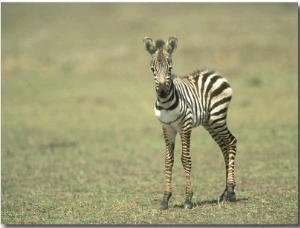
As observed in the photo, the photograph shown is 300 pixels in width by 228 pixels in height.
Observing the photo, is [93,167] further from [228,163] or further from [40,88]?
[40,88]

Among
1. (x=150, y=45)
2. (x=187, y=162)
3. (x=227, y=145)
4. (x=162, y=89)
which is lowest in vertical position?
(x=187, y=162)

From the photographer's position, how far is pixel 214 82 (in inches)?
375

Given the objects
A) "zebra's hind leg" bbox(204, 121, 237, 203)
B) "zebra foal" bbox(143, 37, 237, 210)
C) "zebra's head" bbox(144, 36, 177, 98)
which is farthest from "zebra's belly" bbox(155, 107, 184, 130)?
"zebra's hind leg" bbox(204, 121, 237, 203)

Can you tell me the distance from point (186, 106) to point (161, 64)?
0.90 meters

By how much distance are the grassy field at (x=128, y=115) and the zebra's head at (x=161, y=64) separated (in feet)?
6.00

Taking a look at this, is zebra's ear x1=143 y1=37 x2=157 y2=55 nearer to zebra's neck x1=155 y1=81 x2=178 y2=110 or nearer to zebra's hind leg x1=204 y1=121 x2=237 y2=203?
zebra's neck x1=155 y1=81 x2=178 y2=110

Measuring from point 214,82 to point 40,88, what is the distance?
61.9ft

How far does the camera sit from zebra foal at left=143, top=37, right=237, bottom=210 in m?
8.11

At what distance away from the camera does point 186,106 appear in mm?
8555

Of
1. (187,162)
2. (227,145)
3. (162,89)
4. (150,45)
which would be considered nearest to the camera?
(162,89)

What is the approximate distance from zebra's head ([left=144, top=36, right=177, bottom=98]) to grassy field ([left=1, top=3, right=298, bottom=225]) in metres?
1.83

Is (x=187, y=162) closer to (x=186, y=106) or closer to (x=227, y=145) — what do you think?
(x=186, y=106)

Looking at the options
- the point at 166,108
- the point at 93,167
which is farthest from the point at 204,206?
the point at 93,167

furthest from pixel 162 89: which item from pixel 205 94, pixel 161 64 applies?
pixel 205 94
